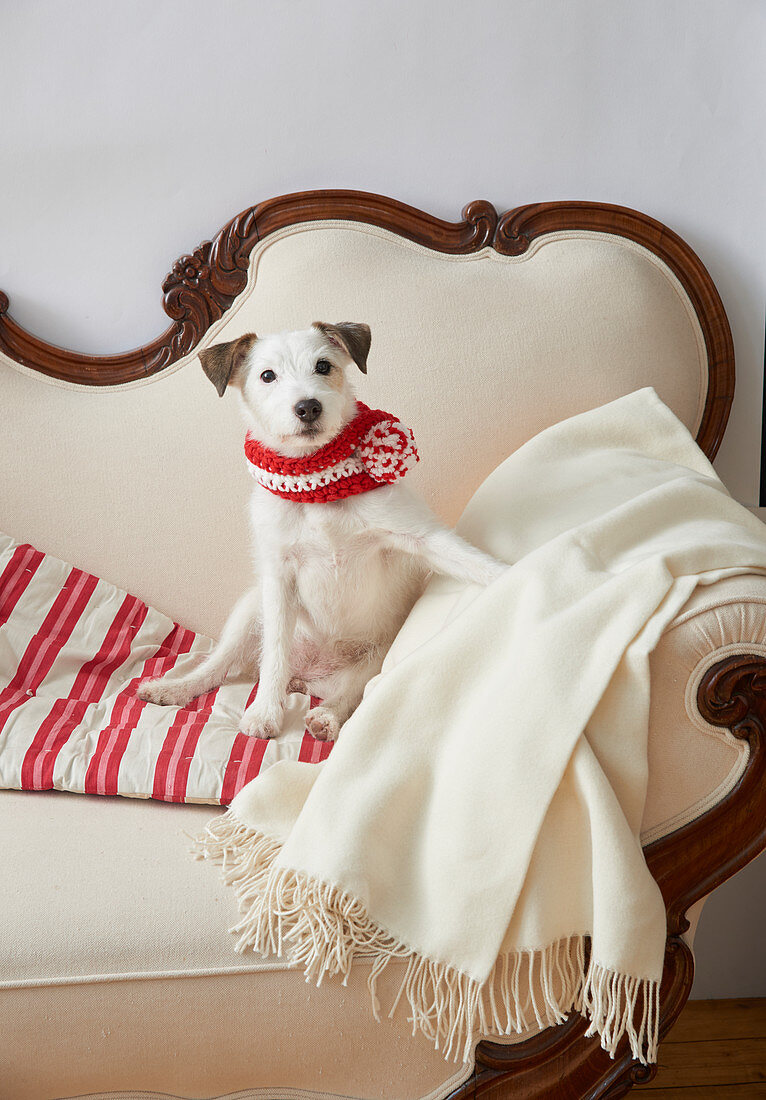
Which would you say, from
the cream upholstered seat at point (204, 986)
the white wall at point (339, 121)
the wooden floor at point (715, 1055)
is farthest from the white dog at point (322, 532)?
the wooden floor at point (715, 1055)

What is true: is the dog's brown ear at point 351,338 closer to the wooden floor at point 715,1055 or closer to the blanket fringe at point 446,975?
the blanket fringe at point 446,975

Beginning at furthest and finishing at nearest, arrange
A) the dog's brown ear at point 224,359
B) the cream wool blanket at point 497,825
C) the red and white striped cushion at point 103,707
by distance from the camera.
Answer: the dog's brown ear at point 224,359
the red and white striped cushion at point 103,707
the cream wool blanket at point 497,825

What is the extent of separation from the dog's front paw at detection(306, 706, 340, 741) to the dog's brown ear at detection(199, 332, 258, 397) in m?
0.69

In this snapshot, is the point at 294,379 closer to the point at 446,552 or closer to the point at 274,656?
the point at 446,552

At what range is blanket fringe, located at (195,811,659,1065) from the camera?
3.56 feet

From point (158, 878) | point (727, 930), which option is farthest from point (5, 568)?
point (727, 930)

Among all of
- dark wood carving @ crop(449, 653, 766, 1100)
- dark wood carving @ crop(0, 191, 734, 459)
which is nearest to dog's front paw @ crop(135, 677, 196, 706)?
dark wood carving @ crop(0, 191, 734, 459)

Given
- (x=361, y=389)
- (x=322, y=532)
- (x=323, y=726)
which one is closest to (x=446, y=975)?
(x=323, y=726)

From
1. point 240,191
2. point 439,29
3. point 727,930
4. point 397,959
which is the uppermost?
point 439,29

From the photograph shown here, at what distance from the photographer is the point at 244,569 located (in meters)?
2.07

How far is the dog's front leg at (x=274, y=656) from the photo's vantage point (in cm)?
160

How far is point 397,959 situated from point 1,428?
5.22 feet

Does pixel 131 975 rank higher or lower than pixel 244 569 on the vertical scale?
lower

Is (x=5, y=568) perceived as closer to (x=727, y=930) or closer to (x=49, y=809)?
(x=49, y=809)
